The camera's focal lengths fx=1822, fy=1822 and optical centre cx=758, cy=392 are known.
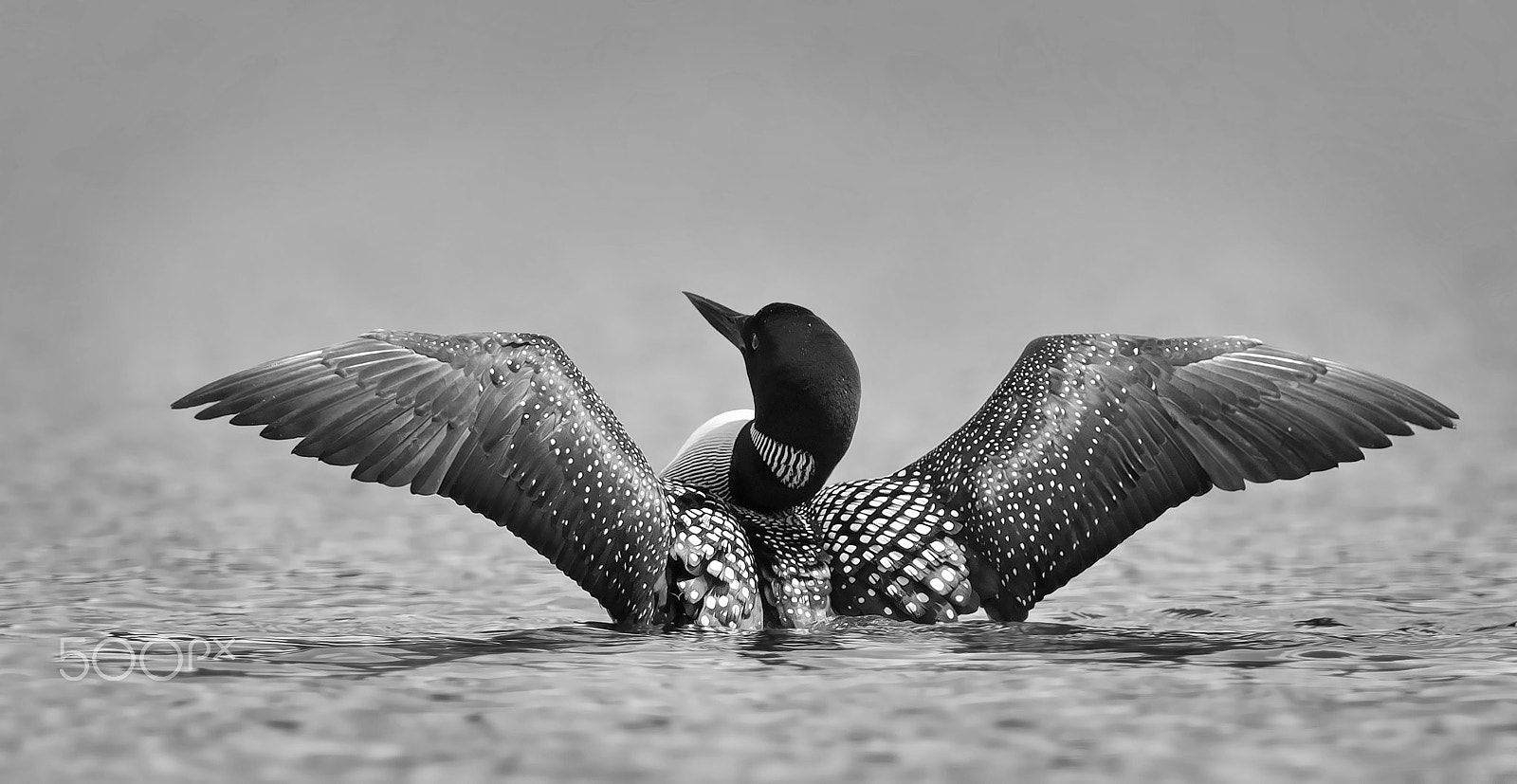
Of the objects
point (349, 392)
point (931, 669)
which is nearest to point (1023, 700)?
point (931, 669)

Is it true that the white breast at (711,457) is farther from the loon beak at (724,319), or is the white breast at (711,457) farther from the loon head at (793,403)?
the loon beak at (724,319)

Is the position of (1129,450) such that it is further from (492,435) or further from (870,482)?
(492,435)

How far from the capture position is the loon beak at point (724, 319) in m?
4.89

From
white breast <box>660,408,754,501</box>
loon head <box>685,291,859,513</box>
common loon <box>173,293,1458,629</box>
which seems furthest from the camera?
white breast <box>660,408,754,501</box>

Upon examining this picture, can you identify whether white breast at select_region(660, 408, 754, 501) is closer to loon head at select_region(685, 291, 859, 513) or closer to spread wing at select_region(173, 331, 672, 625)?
loon head at select_region(685, 291, 859, 513)

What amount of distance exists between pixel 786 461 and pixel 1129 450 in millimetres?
902

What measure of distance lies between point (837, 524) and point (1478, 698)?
1.73m

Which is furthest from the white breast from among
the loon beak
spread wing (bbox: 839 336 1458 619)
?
spread wing (bbox: 839 336 1458 619)

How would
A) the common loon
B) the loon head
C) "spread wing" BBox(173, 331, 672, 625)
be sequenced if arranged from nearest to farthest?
1. "spread wing" BBox(173, 331, 672, 625)
2. the common loon
3. the loon head

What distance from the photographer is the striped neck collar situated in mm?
4742

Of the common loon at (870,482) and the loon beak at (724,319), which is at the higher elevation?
the loon beak at (724,319)

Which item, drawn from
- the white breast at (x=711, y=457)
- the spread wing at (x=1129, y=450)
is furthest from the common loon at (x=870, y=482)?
the white breast at (x=711, y=457)

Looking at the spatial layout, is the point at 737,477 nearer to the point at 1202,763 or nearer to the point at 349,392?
the point at 349,392

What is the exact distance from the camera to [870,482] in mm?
4977
